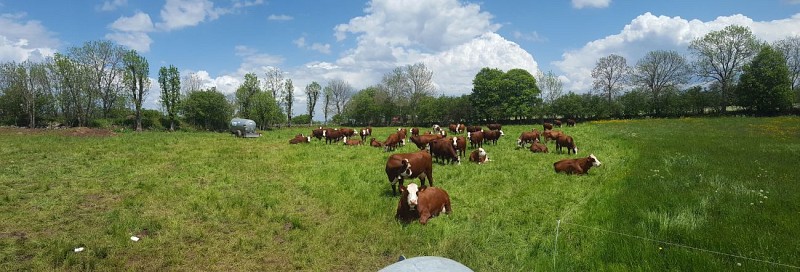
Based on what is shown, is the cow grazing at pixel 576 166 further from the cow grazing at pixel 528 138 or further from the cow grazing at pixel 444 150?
the cow grazing at pixel 528 138

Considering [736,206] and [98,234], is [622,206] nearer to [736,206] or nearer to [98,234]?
[736,206]

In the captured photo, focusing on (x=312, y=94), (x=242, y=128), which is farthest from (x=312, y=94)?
(x=242, y=128)

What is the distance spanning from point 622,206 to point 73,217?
41.3ft

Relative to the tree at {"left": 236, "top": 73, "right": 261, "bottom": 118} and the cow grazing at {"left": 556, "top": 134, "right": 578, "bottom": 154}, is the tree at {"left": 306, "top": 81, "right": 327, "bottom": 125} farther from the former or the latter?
the cow grazing at {"left": 556, "top": 134, "right": 578, "bottom": 154}

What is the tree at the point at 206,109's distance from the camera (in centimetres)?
6156

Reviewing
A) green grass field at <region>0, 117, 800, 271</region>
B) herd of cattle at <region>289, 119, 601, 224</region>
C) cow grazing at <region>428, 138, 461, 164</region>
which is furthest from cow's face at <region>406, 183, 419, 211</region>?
cow grazing at <region>428, 138, 461, 164</region>

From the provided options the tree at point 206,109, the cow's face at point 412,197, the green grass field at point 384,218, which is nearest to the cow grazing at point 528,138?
the green grass field at point 384,218

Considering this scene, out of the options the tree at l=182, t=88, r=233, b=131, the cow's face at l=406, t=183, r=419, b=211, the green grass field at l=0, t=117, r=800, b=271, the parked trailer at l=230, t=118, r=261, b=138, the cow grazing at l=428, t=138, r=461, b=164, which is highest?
the tree at l=182, t=88, r=233, b=131

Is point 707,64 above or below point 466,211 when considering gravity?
above

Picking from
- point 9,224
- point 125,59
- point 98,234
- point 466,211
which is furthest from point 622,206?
point 125,59

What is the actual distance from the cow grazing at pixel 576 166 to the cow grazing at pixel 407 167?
583cm

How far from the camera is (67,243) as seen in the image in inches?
279

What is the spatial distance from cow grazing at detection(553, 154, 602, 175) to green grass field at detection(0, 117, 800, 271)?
1.77 feet

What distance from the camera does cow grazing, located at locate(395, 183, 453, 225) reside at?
901cm
